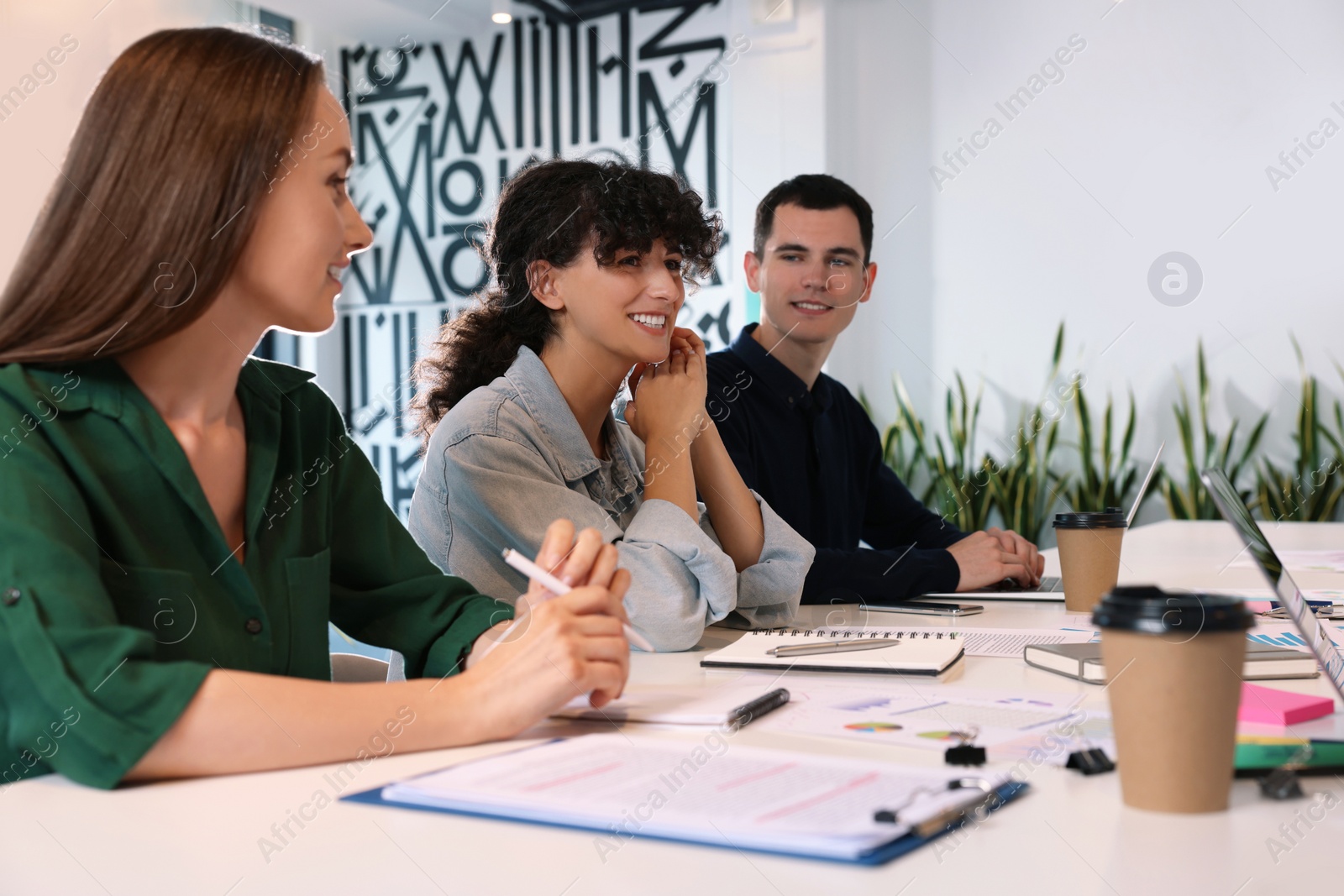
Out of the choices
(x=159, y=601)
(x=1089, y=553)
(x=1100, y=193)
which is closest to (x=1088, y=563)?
(x=1089, y=553)

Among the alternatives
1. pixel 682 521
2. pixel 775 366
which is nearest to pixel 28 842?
pixel 682 521

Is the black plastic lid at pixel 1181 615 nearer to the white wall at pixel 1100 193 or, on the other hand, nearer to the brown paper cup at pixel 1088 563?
the brown paper cup at pixel 1088 563

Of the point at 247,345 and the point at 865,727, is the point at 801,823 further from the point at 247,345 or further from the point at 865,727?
the point at 247,345

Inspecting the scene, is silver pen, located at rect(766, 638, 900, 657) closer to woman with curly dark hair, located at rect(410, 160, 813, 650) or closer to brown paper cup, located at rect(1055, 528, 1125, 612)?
woman with curly dark hair, located at rect(410, 160, 813, 650)

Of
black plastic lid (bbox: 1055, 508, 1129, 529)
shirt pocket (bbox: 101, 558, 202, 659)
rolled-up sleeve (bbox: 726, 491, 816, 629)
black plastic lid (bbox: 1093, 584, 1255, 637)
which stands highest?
black plastic lid (bbox: 1093, 584, 1255, 637)

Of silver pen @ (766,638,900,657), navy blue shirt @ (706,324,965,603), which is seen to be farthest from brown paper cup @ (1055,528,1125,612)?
navy blue shirt @ (706,324,965,603)

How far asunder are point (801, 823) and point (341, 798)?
13.2 inches

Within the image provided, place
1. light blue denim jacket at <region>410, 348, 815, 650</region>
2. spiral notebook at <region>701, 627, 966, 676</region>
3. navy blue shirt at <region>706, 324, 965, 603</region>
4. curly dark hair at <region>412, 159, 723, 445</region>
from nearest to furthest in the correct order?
spiral notebook at <region>701, 627, 966, 676</region>, light blue denim jacket at <region>410, 348, 815, 650</region>, curly dark hair at <region>412, 159, 723, 445</region>, navy blue shirt at <region>706, 324, 965, 603</region>

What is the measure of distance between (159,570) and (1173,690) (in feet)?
Answer: 2.83

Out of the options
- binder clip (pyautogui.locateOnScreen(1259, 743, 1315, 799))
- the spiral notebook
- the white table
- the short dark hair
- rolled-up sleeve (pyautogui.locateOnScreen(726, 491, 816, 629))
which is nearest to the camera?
the white table

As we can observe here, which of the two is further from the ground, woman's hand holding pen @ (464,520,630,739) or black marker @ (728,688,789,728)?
woman's hand holding pen @ (464,520,630,739)

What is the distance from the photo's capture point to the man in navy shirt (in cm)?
255

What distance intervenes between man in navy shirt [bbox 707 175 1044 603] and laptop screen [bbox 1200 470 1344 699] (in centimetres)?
106

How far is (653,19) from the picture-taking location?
16.9ft
